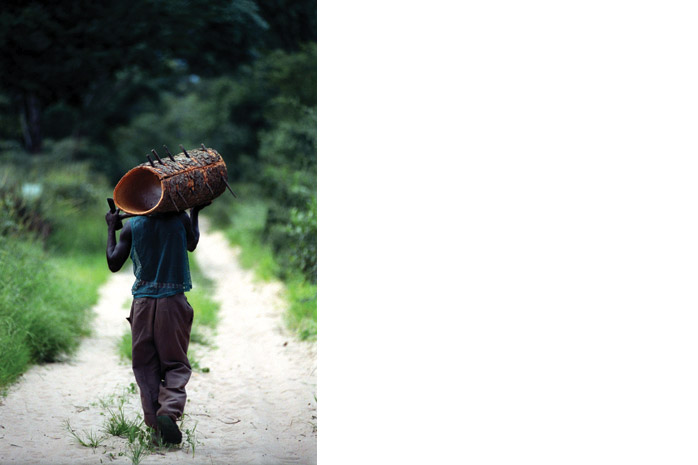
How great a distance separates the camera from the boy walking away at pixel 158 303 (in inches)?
129

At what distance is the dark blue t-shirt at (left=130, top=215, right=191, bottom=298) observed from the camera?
329 centimetres

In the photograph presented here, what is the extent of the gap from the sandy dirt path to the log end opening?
1.16 metres

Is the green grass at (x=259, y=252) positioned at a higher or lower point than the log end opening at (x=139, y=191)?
lower

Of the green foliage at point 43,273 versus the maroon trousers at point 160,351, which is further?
the green foliage at point 43,273

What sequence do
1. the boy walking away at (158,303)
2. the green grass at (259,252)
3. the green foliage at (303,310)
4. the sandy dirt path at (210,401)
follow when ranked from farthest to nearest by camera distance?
the green grass at (259,252) → the green foliage at (303,310) → the sandy dirt path at (210,401) → the boy walking away at (158,303)

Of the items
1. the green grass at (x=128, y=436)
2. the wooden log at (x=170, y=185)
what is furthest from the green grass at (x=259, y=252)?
the wooden log at (x=170, y=185)

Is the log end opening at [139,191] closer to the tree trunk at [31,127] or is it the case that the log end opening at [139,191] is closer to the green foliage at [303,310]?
the green foliage at [303,310]

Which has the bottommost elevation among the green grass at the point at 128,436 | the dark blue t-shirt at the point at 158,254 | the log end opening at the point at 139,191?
the green grass at the point at 128,436

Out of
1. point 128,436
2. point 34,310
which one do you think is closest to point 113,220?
point 128,436

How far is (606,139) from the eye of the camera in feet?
11.7

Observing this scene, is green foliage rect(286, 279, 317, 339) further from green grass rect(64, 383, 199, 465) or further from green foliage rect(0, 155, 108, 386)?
green grass rect(64, 383, 199, 465)

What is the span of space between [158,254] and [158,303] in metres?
0.23

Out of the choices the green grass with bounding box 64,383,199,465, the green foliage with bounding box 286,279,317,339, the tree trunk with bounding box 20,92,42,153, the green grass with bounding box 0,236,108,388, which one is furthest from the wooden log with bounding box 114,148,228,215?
the tree trunk with bounding box 20,92,42,153

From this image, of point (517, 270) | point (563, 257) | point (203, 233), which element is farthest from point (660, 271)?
point (203, 233)
